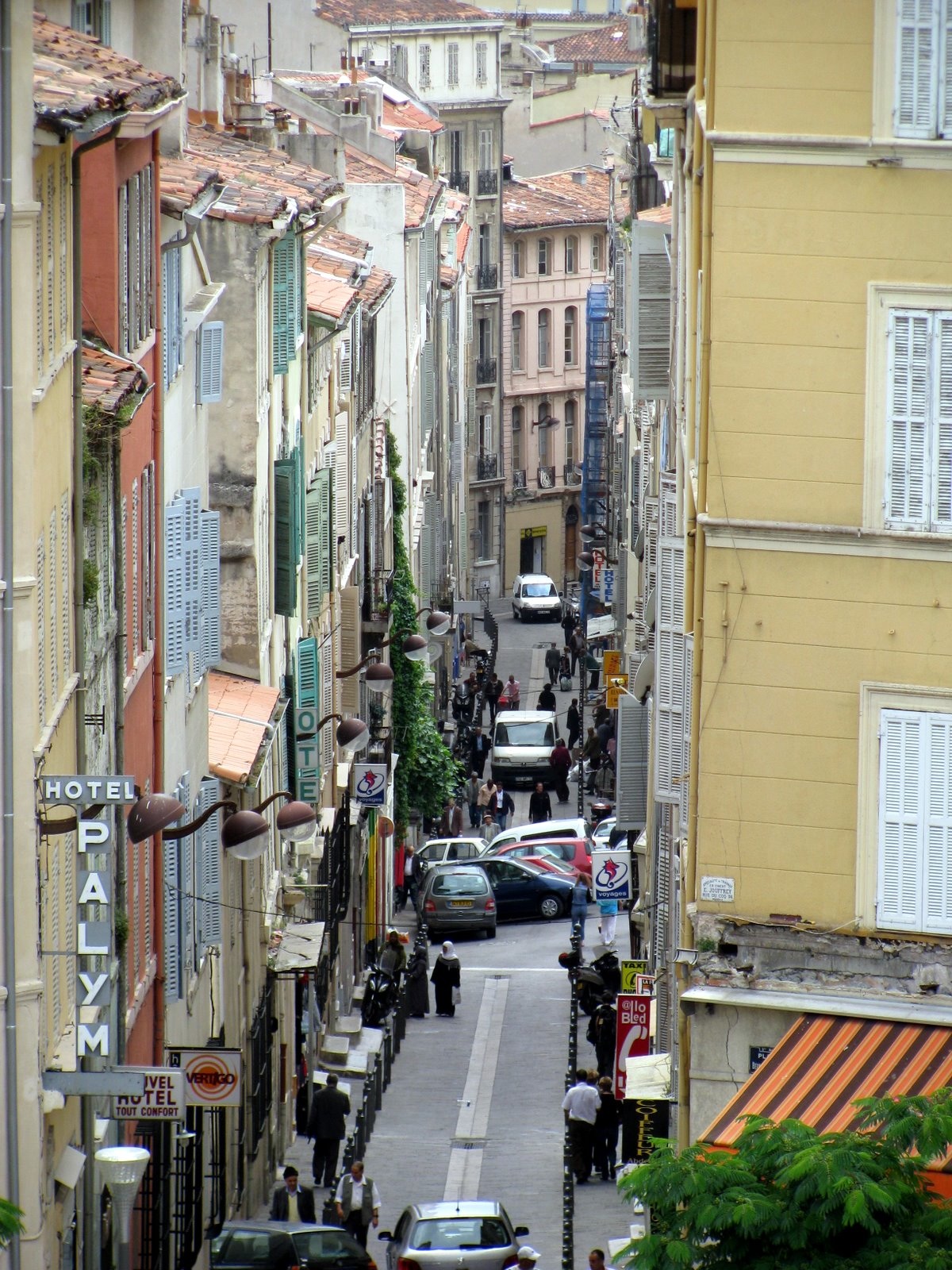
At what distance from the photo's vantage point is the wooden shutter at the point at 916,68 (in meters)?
15.0

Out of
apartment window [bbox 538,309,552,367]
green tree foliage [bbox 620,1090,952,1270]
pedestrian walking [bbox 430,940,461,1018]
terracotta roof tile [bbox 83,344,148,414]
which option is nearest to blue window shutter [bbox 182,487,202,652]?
terracotta roof tile [bbox 83,344,148,414]

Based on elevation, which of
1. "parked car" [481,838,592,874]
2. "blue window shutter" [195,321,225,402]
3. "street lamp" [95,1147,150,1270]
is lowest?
"parked car" [481,838,592,874]

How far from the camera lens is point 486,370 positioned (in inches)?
3440

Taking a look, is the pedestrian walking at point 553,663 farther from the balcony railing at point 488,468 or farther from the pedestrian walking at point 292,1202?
the pedestrian walking at point 292,1202

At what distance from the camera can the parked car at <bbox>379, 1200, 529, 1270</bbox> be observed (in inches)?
895

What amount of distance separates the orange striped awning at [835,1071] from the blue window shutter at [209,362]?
11932 millimetres

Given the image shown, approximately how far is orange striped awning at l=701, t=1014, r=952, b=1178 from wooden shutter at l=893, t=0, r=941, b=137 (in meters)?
5.60

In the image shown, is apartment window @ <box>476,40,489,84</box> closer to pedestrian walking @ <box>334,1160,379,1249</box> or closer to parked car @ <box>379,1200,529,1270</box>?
pedestrian walking @ <box>334,1160,379,1249</box>

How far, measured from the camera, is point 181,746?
2398cm

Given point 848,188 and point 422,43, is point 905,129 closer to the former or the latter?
point 848,188

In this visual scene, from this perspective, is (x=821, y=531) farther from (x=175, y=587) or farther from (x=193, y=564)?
(x=193, y=564)

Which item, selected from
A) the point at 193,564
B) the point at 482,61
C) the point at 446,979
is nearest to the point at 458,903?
the point at 446,979

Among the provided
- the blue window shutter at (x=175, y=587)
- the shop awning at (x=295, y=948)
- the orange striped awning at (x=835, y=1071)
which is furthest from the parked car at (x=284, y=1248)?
the orange striped awning at (x=835, y=1071)

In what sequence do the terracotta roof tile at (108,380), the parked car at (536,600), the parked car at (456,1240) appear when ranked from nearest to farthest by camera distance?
the terracotta roof tile at (108,380)
the parked car at (456,1240)
the parked car at (536,600)
